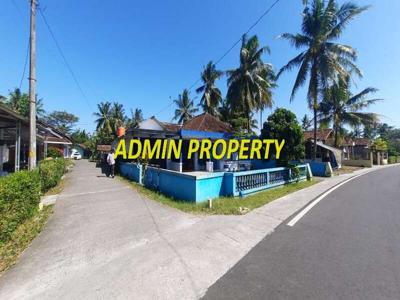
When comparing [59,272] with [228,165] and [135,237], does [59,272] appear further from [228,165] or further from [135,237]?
[228,165]

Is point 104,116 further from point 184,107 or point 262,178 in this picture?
point 262,178

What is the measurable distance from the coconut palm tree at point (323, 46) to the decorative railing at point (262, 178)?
340 inches

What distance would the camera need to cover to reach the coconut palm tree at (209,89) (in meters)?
31.1

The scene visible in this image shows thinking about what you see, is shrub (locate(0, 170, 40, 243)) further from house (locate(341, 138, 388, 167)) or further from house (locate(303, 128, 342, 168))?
house (locate(341, 138, 388, 167))

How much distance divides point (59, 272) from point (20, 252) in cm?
139

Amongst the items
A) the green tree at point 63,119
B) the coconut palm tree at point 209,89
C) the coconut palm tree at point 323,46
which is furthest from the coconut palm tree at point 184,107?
the green tree at point 63,119

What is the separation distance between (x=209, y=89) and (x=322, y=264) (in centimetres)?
2957

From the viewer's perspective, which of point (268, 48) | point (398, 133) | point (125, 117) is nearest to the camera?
point (268, 48)

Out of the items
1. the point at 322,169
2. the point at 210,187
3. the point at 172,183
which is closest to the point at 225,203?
the point at 210,187

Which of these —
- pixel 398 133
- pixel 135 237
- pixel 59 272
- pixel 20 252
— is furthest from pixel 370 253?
pixel 398 133

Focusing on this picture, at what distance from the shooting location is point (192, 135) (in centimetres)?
1580

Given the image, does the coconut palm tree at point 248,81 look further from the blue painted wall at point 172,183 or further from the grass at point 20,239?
the grass at point 20,239

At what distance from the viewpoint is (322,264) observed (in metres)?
3.61

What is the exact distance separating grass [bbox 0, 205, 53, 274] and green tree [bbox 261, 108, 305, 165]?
11.5 meters
